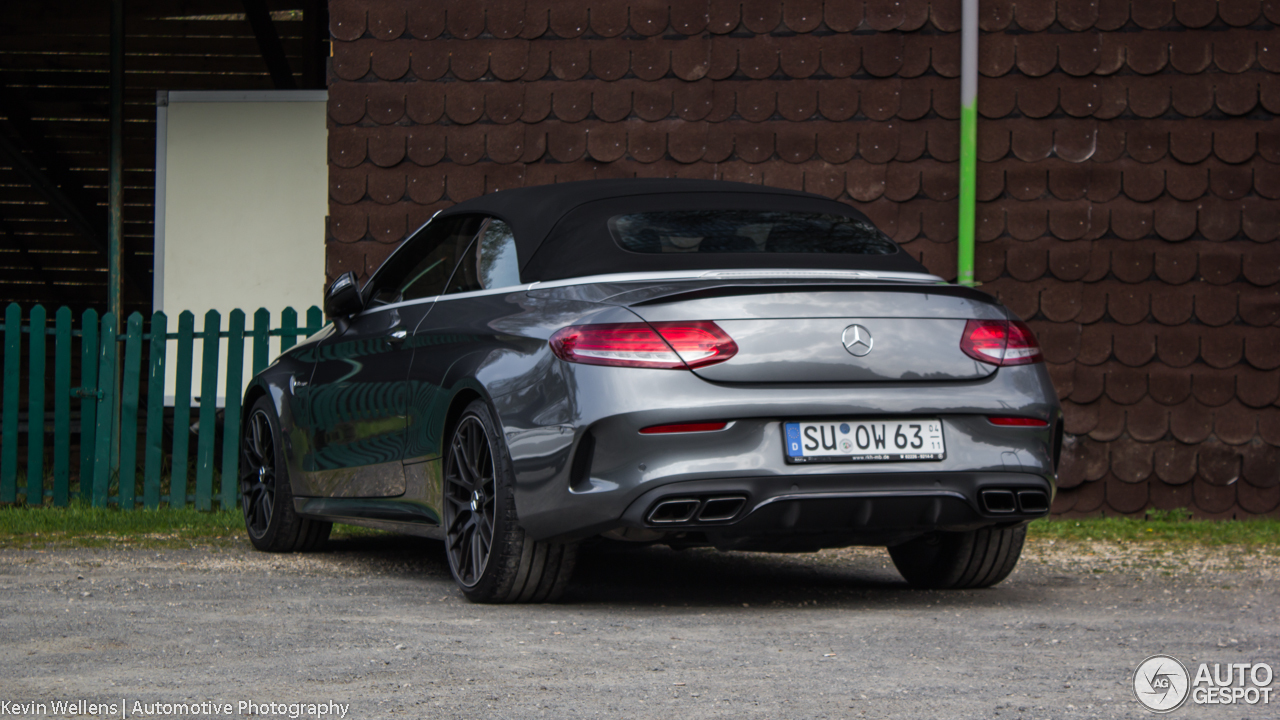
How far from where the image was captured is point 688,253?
504cm

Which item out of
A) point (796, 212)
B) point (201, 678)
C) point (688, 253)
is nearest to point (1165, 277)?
point (796, 212)

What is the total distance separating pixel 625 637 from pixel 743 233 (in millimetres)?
1633

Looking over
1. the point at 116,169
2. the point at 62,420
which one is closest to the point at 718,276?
the point at 62,420

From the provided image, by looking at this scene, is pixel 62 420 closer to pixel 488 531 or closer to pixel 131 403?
pixel 131 403

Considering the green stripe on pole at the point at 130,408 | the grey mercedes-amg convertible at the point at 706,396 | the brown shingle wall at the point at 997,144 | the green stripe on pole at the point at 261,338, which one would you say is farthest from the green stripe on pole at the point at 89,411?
the grey mercedes-amg convertible at the point at 706,396

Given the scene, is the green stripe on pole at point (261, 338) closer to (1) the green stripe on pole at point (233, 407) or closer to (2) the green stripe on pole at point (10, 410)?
(1) the green stripe on pole at point (233, 407)

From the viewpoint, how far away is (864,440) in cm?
458

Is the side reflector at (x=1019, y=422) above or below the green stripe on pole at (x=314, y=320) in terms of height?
below

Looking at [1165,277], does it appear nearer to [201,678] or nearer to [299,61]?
[201,678]

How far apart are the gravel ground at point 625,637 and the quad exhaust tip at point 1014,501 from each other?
1.12ft

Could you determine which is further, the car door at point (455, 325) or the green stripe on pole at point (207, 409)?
the green stripe on pole at point (207, 409)

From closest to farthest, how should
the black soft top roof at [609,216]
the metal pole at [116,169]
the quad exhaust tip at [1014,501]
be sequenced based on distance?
the quad exhaust tip at [1014,501], the black soft top roof at [609,216], the metal pole at [116,169]

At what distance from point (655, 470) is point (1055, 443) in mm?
1400

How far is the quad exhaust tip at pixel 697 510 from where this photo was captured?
4.46 meters
